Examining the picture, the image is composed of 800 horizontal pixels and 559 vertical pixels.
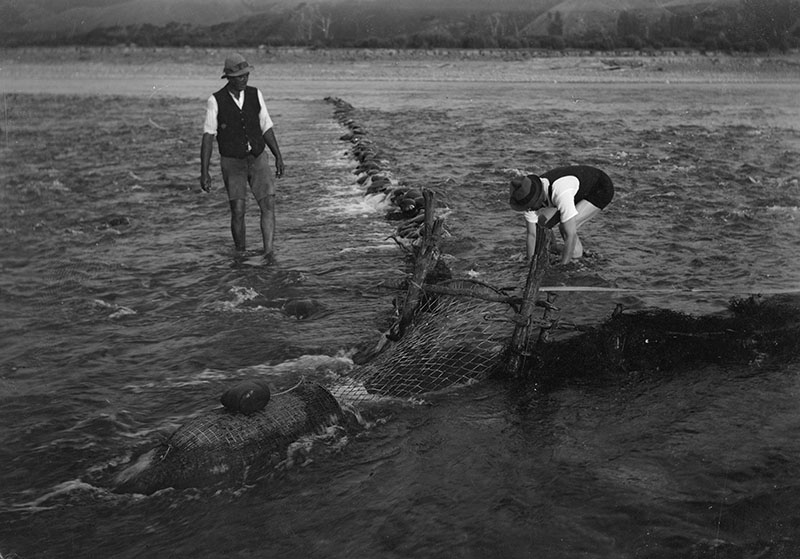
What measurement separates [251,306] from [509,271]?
2.92 m

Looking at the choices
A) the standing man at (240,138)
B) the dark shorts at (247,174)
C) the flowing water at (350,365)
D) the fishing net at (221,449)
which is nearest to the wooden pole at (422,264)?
the flowing water at (350,365)

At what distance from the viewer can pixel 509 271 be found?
9000 millimetres

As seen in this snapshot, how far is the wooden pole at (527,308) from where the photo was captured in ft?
19.0

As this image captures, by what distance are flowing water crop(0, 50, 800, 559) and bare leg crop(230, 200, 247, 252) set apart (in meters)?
0.26

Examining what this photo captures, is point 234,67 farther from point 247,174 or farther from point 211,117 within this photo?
point 247,174

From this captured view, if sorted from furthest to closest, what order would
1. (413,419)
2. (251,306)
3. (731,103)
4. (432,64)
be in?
(432,64) < (731,103) < (251,306) < (413,419)

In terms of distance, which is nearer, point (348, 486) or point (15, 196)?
point (348, 486)

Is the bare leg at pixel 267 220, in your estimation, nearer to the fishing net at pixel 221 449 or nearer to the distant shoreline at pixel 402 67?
the fishing net at pixel 221 449

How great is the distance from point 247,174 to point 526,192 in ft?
11.2

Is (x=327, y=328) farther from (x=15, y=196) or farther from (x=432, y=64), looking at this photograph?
(x=432, y=64)

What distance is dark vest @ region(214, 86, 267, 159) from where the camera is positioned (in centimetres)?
852

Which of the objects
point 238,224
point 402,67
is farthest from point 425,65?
point 238,224

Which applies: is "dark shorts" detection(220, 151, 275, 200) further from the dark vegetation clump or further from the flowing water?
the dark vegetation clump

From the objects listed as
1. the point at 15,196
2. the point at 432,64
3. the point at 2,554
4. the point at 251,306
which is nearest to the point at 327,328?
the point at 251,306
